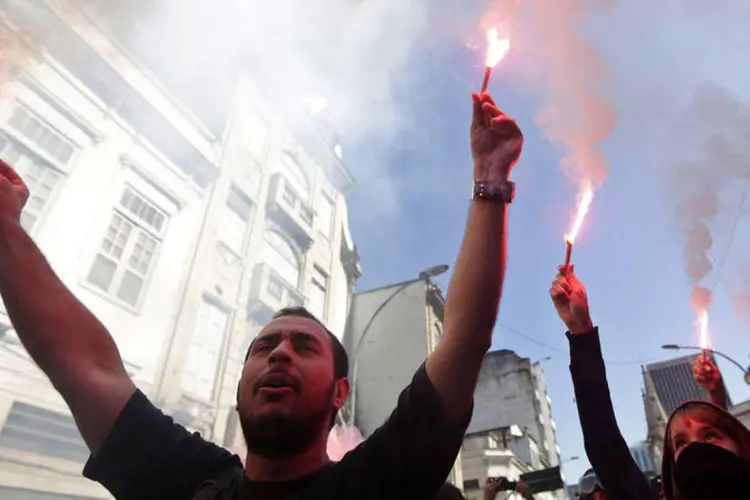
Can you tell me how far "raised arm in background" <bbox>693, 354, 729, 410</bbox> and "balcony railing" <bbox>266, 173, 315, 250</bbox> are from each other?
12785mm

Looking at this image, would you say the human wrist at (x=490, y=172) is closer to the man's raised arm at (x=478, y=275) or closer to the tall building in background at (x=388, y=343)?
the man's raised arm at (x=478, y=275)

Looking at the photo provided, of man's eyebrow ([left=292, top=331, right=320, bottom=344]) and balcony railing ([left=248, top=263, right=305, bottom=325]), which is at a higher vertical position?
balcony railing ([left=248, top=263, right=305, bottom=325])

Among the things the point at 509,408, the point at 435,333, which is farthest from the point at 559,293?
the point at 509,408

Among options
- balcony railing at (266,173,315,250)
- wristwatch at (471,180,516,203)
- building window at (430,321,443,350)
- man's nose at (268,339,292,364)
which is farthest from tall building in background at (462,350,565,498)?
wristwatch at (471,180,516,203)

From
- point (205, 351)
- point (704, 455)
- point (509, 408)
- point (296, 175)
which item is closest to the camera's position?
point (704, 455)

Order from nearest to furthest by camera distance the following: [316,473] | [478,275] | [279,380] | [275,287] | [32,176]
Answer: [478,275] → [316,473] → [279,380] → [32,176] → [275,287]

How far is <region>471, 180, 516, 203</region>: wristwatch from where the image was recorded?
143cm

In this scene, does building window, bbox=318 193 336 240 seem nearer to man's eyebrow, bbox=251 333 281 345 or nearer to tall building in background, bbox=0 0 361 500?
tall building in background, bbox=0 0 361 500

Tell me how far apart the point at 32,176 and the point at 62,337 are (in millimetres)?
8615

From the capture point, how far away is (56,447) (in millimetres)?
7879

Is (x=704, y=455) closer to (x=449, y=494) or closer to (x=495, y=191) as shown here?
(x=495, y=191)

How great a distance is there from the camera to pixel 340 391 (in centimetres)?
180

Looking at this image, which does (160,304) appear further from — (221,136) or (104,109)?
(221,136)

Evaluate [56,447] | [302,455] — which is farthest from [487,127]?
[56,447]
